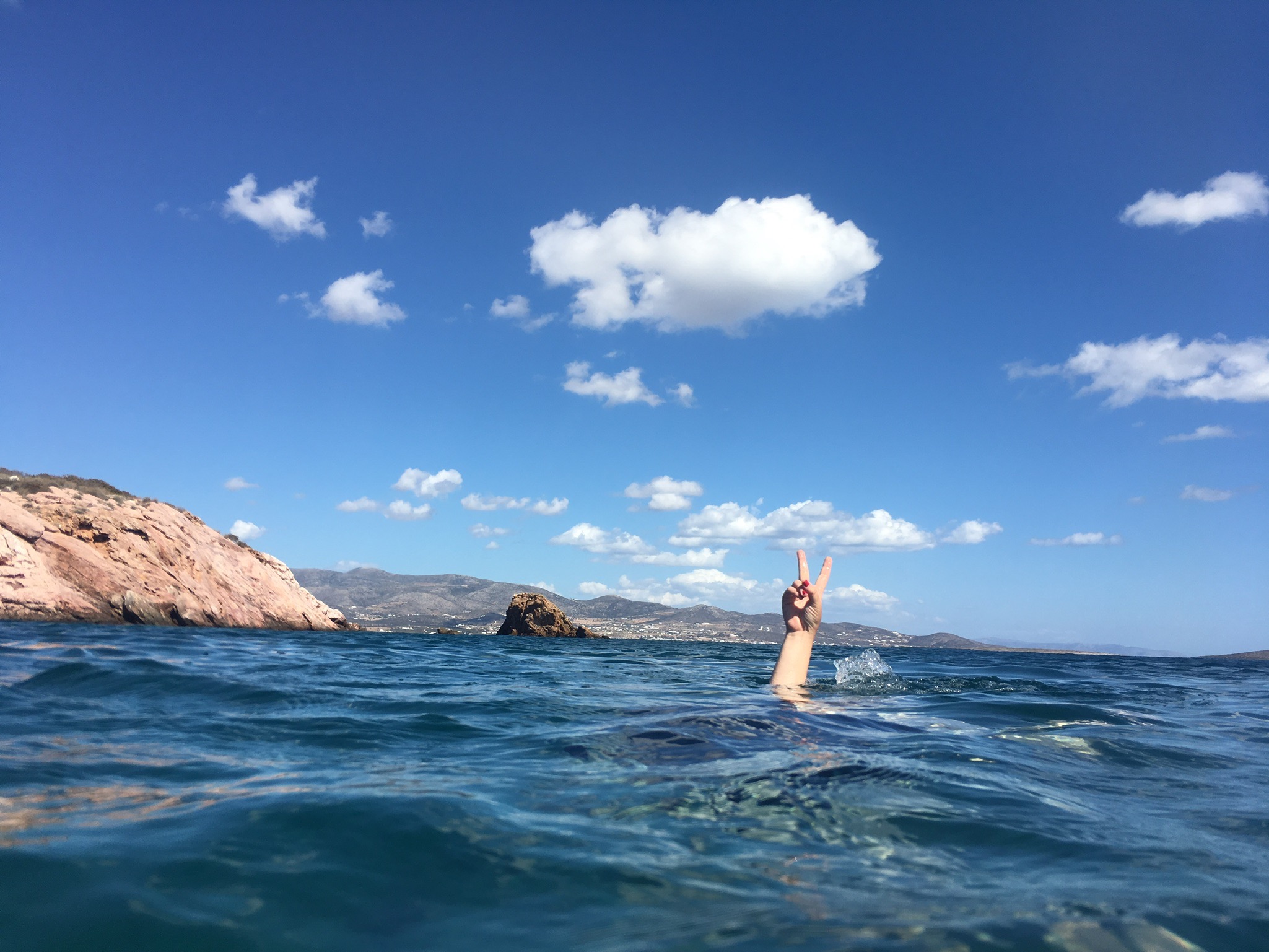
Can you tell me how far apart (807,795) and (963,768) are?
1751 millimetres

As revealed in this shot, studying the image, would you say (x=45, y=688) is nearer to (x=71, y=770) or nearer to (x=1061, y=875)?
(x=71, y=770)

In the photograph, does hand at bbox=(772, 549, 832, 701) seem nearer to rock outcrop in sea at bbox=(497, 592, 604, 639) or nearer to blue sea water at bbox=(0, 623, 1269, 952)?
blue sea water at bbox=(0, 623, 1269, 952)

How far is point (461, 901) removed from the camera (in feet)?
9.23

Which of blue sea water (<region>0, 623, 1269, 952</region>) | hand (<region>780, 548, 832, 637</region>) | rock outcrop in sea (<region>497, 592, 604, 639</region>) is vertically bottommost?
rock outcrop in sea (<region>497, 592, 604, 639</region>)

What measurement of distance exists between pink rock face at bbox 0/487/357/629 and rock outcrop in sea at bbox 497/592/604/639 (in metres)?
13.1

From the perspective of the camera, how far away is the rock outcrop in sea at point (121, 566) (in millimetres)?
19344

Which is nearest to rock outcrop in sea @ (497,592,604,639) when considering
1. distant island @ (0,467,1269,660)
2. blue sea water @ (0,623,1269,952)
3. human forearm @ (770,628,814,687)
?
distant island @ (0,467,1269,660)

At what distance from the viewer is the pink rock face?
19.2 meters

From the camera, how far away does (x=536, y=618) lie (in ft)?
135

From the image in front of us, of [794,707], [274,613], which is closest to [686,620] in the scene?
[274,613]

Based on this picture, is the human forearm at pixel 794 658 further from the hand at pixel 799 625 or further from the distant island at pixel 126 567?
the distant island at pixel 126 567

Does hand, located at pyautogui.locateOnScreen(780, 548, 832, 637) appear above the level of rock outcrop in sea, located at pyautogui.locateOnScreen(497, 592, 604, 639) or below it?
above

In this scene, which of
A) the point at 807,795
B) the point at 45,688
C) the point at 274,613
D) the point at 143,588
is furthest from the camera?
the point at 274,613

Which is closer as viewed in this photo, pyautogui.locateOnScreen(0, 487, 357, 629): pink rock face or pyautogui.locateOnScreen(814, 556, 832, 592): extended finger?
pyautogui.locateOnScreen(814, 556, 832, 592): extended finger
